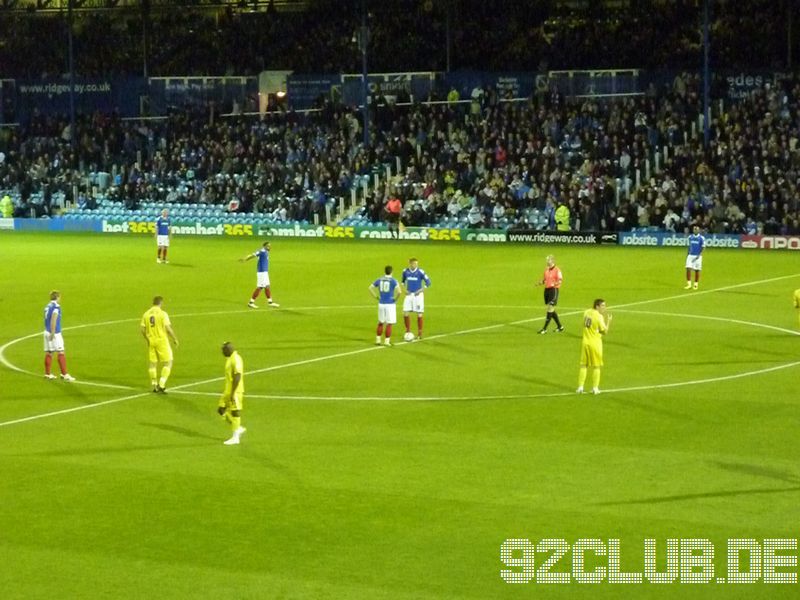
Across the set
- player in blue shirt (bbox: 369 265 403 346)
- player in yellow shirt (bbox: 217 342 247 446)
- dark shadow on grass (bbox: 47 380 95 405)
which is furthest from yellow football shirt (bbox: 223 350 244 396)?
player in blue shirt (bbox: 369 265 403 346)

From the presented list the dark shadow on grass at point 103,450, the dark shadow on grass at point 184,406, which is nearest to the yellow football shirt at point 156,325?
the dark shadow on grass at point 184,406

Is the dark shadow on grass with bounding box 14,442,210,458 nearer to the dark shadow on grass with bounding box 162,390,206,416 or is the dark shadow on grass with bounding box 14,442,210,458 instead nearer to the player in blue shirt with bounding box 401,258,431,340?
the dark shadow on grass with bounding box 162,390,206,416

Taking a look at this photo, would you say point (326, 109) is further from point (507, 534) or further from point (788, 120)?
point (507, 534)

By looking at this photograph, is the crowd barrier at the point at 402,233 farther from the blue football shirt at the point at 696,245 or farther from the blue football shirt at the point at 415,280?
the blue football shirt at the point at 415,280

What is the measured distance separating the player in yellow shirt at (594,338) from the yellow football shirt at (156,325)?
24.2ft

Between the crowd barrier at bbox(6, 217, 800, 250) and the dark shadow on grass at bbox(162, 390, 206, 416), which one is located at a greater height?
the crowd barrier at bbox(6, 217, 800, 250)

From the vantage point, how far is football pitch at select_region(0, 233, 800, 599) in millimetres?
14961

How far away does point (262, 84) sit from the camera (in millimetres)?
73625

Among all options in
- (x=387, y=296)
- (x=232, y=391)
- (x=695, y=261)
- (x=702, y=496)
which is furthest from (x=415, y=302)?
(x=702, y=496)

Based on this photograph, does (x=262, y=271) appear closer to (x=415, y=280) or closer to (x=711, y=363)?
(x=415, y=280)

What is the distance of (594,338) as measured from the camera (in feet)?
79.5

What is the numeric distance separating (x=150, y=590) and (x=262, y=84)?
61.4 m

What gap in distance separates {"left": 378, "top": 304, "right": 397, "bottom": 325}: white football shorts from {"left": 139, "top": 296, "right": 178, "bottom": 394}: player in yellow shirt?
6529 millimetres

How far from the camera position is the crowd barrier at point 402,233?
55.7m
